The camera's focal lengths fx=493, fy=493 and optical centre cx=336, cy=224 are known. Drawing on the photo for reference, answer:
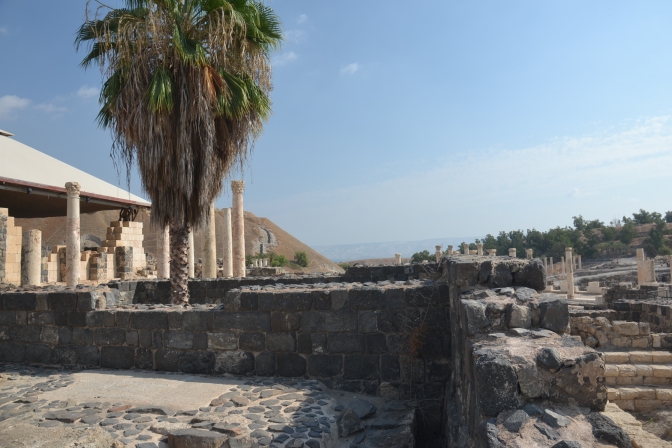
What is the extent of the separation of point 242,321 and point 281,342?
23.0 inches

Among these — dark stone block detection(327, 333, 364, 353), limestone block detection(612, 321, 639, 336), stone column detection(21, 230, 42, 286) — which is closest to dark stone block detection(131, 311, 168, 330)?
dark stone block detection(327, 333, 364, 353)

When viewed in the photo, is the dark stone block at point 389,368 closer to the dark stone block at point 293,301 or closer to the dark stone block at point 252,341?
the dark stone block at point 293,301

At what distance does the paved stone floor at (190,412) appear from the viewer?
4223mm

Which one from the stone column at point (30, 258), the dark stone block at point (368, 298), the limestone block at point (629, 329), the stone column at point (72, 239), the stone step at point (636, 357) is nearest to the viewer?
the dark stone block at point (368, 298)

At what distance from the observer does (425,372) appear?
18.9ft

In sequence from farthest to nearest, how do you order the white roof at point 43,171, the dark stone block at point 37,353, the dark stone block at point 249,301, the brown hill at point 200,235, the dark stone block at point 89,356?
the brown hill at point 200,235 < the white roof at point 43,171 < the dark stone block at point 37,353 < the dark stone block at point 89,356 < the dark stone block at point 249,301

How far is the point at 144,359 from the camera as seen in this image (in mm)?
6625

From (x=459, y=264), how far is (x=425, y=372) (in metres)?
1.52

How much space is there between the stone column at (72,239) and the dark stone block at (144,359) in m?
10.4

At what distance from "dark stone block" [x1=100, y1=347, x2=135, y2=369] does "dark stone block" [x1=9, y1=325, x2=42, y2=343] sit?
50.3 inches

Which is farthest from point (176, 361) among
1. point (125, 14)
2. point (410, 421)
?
point (125, 14)

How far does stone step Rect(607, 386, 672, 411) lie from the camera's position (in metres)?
8.15

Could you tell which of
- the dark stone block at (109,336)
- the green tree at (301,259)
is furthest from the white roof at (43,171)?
the green tree at (301,259)

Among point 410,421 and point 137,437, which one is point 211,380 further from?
point 410,421
